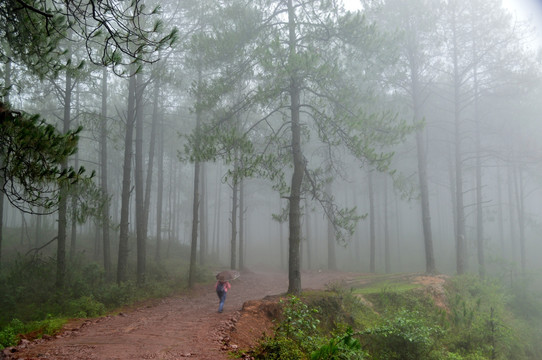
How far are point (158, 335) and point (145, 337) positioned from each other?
0.86ft

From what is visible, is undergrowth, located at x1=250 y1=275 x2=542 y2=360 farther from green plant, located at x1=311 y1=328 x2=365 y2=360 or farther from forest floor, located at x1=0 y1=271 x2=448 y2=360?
forest floor, located at x1=0 y1=271 x2=448 y2=360

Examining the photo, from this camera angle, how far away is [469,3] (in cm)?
1852

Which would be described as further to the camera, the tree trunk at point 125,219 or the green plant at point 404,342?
the tree trunk at point 125,219

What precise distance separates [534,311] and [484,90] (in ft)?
37.7

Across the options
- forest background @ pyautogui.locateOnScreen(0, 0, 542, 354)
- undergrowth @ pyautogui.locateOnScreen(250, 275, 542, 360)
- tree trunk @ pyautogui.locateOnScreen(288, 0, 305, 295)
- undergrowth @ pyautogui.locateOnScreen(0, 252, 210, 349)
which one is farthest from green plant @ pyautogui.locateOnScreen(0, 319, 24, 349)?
tree trunk @ pyautogui.locateOnScreen(288, 0, 305, 295)

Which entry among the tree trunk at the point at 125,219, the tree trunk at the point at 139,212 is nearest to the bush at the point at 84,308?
the tree trunk at the point at 125,219

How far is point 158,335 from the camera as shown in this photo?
693cm

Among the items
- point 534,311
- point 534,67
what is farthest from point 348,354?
point 534,67

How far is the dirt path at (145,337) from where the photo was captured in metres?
5.50

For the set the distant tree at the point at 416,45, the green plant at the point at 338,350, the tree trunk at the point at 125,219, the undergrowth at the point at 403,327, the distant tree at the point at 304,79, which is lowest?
the undergrowth at the point at 403,327

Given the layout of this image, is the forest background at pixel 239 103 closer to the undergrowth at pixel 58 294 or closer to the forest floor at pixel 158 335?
the undergrowth at pixel 58 294

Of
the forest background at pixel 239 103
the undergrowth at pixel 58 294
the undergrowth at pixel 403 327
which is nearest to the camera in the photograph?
the undergrowth at pixel 403 327

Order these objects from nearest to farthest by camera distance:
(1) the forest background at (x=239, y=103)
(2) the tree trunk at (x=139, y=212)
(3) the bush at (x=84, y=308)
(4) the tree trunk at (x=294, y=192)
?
(1) the forest background at (x=239, y=103), (3) the bush at (x=84, y=308), (4) the tree trunk at (x=294, y=192), (2) the tree trunk at (x=139, y=212)

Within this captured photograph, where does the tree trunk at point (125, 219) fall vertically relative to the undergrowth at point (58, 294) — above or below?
above
